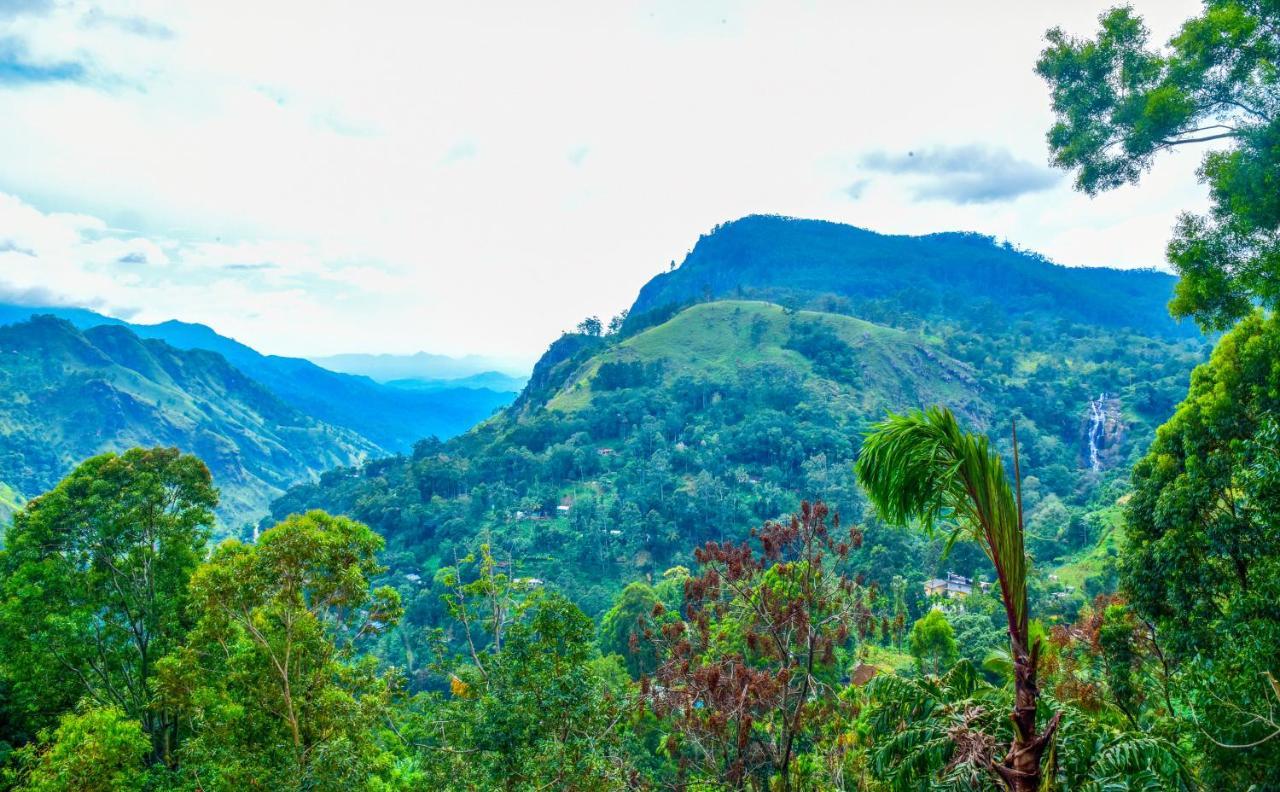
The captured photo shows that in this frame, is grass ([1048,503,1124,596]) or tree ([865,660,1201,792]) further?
grass ([1048,503,1124,596])

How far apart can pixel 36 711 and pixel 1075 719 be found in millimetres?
15245

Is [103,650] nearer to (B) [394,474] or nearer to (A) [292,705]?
(A) [292,705]

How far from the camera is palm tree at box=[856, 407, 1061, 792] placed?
10.5 feet

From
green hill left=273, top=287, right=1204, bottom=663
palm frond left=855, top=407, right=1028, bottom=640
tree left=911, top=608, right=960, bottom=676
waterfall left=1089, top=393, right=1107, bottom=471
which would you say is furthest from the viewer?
waterfall left=1089, top=393, right=1107, bottom=471

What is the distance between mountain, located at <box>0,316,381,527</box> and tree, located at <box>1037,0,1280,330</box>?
12607 centimetres

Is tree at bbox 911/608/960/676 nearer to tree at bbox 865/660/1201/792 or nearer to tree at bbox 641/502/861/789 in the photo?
tree at bbox 641/502/861/789

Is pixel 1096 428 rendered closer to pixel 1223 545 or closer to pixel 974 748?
pixel 1223 545

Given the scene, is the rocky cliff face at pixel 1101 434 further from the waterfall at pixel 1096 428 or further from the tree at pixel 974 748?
the tree at pixel 974 748

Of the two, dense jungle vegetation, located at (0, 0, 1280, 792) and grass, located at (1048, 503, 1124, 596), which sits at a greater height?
dense jungle vegetation, located at (0, 0, 1280, 792)

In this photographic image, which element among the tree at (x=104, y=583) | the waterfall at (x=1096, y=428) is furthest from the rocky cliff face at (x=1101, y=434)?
the tree at (x=104, y=583)

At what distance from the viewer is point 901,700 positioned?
14.7 feet

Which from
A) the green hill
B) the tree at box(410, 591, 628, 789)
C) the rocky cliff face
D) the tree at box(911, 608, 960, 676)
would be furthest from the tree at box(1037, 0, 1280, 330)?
the rocky cliff face

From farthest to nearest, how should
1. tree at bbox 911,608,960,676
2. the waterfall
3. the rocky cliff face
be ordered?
the waterfall < the rocky cliff face < tree at bbox 911,608,960,676

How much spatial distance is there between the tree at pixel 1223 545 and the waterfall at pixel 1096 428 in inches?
3228
